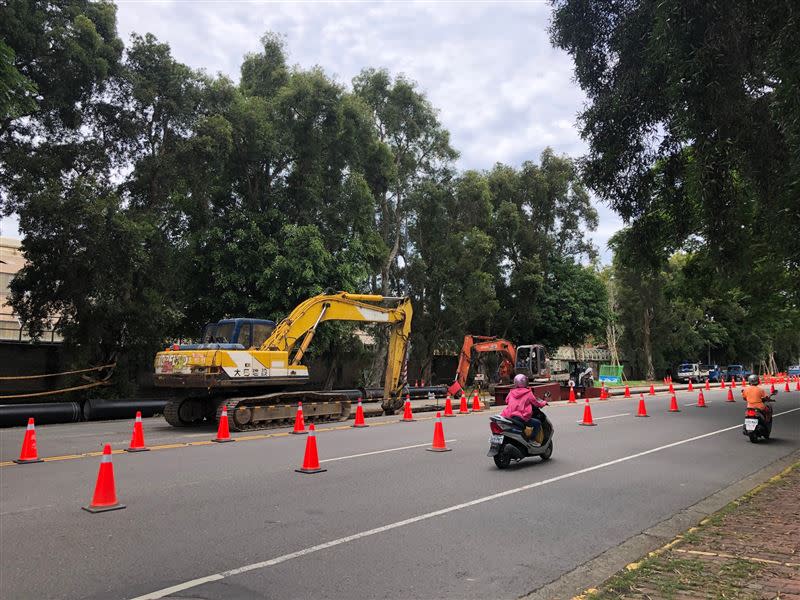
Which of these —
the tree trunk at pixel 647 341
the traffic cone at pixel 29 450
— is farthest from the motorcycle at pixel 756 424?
the tree trunk at pixel 647 341

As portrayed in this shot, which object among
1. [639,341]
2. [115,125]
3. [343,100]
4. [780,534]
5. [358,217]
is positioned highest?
[343,100]

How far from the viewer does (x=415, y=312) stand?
33438 millimetres

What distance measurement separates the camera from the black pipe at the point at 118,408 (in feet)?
59.6

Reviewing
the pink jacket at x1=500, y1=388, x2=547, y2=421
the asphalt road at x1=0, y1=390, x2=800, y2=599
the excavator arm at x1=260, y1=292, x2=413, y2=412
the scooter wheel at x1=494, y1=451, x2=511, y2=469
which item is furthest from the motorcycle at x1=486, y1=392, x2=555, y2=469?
the excavator arm at x1=260, y1=292, x2=413, y2=412

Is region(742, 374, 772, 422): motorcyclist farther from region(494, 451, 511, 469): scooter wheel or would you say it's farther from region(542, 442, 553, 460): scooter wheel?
region(494, 451, 511, 469): scooter wheel

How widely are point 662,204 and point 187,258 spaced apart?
58.7 feet

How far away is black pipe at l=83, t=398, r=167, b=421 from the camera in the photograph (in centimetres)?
1816

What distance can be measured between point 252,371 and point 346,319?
3724 mm

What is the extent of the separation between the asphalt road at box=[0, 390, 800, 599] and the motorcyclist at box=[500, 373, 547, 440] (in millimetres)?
631

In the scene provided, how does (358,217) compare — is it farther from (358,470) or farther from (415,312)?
(358,470)

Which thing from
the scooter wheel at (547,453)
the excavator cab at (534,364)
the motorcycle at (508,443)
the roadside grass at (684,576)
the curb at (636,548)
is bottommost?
the curb at (636,548)

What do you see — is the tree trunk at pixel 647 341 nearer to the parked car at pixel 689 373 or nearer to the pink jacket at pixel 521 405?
the parked car at pixel 689 373

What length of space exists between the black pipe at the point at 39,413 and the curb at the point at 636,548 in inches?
647

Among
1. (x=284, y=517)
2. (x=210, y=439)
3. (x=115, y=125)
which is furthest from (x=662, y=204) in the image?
(x=115, y=125)
